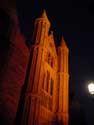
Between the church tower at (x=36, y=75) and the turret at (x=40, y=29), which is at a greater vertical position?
the turret at (x=40, y=29)

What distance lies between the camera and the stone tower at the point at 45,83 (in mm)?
15055

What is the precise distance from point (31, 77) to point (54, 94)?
4121 mm

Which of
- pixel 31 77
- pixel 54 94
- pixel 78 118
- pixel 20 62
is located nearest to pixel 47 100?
pixel 54 94

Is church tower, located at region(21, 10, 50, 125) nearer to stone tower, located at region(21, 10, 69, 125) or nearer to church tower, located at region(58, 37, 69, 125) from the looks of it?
stone tower, located at region(21, 10, 69, 125)

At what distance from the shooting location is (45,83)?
59.2 ft

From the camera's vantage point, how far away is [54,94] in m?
19.3

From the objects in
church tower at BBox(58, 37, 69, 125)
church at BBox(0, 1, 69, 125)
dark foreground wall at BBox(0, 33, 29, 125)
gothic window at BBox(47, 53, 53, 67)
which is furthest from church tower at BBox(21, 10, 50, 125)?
church tower at BBox(58, 37, 69, 125)

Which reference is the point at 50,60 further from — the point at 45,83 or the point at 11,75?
the point at 11,75

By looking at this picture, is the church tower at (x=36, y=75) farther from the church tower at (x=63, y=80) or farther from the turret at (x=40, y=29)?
the church tower at (x=63, y=80)

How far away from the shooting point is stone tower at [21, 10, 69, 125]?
1505 centimetres

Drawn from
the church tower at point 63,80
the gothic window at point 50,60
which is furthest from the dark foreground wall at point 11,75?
the church tower at point 63,80

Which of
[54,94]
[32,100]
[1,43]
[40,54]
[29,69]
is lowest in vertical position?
[32,100]

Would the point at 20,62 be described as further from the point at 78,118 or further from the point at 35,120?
the point at 78,118

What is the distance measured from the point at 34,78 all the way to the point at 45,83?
86.3 inches
